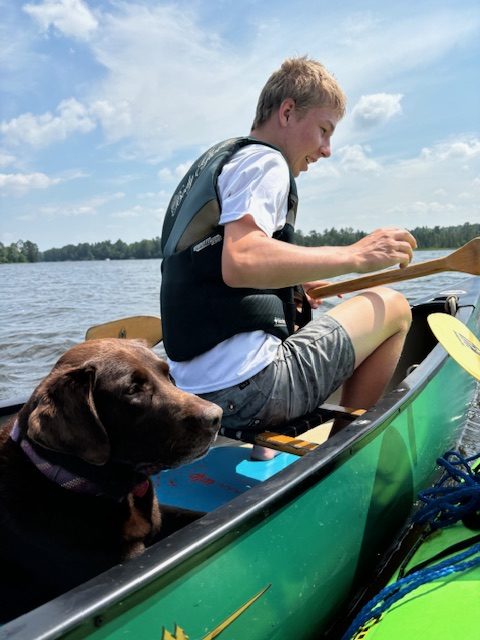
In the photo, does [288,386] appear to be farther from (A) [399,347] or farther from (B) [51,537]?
(B) [51,537]

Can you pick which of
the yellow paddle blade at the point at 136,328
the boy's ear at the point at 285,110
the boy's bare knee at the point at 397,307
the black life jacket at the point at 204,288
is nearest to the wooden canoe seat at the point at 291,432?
the black life jacket at the point at 204,288

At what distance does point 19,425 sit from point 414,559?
63.8 inches

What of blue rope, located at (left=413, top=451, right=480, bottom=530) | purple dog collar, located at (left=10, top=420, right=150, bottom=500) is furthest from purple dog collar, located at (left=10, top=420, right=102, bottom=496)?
blue rope, located at (left=413, top=451, right=480, bottom=530)

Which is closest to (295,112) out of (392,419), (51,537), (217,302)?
(217,302)

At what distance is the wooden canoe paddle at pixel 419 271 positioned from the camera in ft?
10.9

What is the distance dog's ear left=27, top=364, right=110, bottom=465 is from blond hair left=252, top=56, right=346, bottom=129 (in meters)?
1.82

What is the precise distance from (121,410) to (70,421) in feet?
0.70

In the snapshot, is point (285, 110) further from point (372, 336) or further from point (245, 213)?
point (372, 336)

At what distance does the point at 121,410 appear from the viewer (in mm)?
1793

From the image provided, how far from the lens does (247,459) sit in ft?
11.3

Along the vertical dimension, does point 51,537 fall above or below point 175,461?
below

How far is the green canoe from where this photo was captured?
1.23 metres

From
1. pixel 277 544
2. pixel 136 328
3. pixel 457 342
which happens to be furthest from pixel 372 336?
pixel 136 328

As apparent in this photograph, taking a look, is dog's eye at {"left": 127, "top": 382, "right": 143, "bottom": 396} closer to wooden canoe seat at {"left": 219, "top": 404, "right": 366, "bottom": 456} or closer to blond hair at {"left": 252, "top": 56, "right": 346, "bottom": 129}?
wooden canoe seat at {"left": 219, "top": 404, "right": 366, "bottom": 456}
